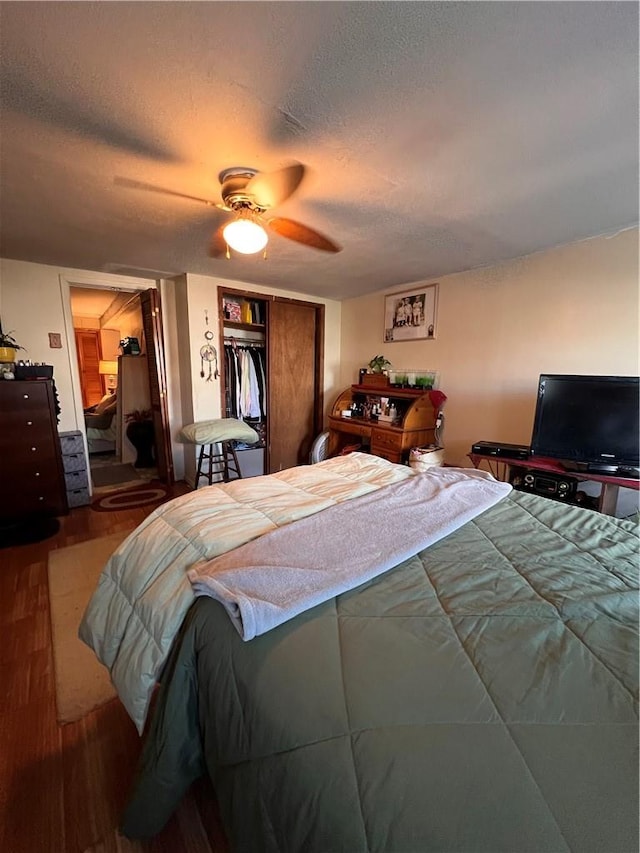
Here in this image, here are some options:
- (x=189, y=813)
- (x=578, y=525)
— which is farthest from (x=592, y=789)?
(x=189, y=813)

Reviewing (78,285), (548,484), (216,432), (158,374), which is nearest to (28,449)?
(158,374)

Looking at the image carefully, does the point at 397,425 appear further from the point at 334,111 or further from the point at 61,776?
the point at 61,776

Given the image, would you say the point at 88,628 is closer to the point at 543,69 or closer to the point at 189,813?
the point at 189,813

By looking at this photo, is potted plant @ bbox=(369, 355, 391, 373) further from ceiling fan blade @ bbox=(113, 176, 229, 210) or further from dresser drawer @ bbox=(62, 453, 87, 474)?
dresser drawer @ bbox=(62, 453, 87, 474)

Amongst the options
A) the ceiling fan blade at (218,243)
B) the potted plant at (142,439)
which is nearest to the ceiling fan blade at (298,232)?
the ceiling fan blade at (218,243)

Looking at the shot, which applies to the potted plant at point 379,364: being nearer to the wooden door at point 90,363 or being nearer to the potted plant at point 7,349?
the potted plant at point 7,349

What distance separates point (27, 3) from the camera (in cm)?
83

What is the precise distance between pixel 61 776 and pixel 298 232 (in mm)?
2387

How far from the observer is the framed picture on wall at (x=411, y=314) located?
3.19 metres

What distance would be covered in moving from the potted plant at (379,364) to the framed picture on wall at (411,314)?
0.24m

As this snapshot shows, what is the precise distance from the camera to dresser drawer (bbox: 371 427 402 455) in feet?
10.1

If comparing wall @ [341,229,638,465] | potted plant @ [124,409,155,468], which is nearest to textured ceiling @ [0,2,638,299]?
wall @ [341,229,638,465]

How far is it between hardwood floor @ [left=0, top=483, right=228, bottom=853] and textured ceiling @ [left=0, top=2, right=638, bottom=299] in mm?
2207

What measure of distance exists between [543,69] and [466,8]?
1.13 feet
